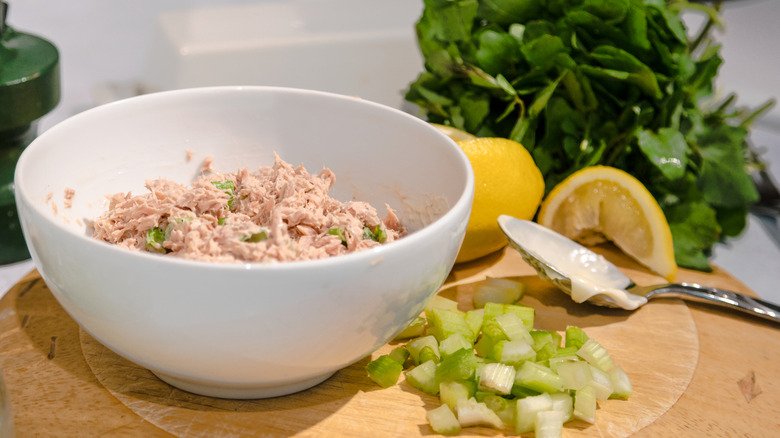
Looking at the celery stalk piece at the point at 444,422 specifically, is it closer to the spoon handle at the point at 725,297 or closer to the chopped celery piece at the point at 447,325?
the chopped celery piece at the point at 447,325

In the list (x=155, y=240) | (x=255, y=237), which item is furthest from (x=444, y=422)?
(x=155, y=240)

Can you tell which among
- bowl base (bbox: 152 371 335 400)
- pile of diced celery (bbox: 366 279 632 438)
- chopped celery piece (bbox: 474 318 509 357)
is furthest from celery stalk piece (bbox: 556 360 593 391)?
bowl base (bbox: 152 371 335 400)

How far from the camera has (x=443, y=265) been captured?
0.91m

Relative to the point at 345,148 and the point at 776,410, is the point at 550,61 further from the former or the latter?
the point at 776,410

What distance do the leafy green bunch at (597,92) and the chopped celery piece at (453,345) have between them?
613mm

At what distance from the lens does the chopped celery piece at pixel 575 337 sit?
1120 millimetres

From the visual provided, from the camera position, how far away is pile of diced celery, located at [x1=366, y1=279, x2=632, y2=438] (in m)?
0.93

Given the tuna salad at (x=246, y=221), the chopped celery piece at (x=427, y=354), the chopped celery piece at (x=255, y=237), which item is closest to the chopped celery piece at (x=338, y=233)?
the tuna salad at (x=246, y=221)

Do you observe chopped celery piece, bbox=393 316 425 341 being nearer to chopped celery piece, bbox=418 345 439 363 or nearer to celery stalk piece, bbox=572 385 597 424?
chopped celery piece, bbox=418 345 439 363

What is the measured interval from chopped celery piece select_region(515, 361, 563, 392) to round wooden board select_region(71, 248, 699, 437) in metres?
0.06

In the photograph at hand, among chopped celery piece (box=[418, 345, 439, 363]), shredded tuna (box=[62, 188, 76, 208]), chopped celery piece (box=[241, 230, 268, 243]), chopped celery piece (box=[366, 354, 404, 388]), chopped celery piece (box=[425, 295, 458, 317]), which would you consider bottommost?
chopped celery piece (box=[425, 295, 458, 317])

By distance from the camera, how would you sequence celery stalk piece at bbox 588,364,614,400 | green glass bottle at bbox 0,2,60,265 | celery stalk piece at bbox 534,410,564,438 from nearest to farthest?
celery stalk piece at bbox 534,410,564,438
celery stalk piece at bbox 588,364,614,400
green glass bottle at bbox 0,2,60,265

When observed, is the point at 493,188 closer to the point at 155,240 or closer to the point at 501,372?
the point at 501,372

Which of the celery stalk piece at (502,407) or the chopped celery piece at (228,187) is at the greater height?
the chopped celery piece at (228,187)
